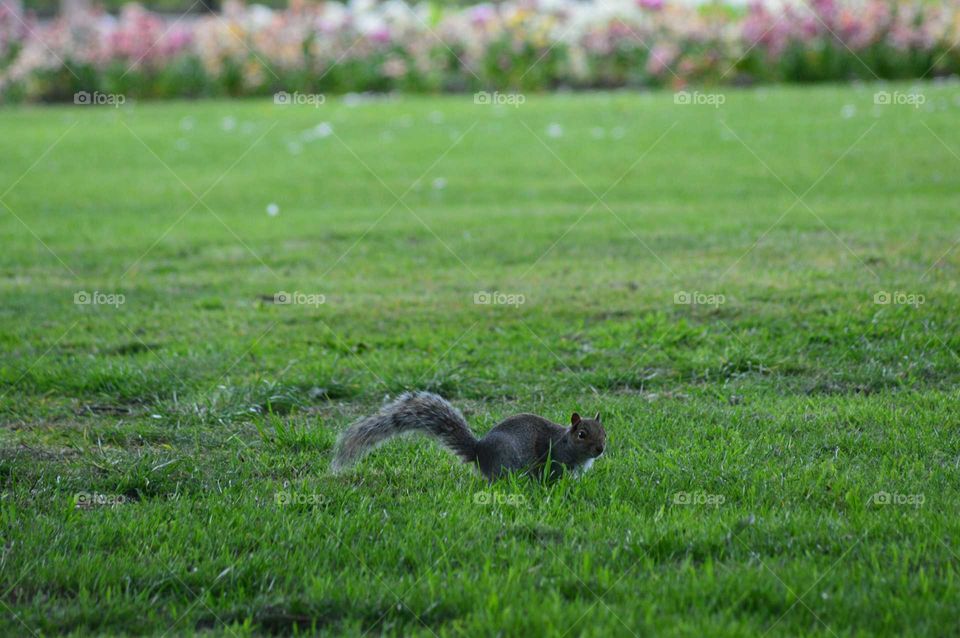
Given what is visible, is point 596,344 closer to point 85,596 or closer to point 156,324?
point 156,324

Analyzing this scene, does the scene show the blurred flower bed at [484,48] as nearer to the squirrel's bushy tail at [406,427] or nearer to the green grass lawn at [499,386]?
the green grass lawn at [499,386]

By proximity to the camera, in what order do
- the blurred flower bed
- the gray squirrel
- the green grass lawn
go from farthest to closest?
the blurred flower bed → the gray squirrel → the green grass lawn

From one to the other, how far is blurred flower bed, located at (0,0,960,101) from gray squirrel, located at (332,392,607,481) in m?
15.0

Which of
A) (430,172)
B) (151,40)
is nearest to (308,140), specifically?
(430,172)

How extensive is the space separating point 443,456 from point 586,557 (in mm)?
1456

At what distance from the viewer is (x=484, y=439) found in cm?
488

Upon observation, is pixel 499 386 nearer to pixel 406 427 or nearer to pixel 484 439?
pixel 484 439

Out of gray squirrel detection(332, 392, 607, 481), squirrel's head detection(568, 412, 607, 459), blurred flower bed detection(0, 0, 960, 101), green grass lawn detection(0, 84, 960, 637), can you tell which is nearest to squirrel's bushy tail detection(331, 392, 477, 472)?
gray squirrel detection(332, 392, 607, 481)

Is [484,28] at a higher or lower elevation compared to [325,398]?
higher

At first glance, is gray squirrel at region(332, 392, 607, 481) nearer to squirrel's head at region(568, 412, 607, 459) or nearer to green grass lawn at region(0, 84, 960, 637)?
squirrel's head at region(568, 412, 607, 459)

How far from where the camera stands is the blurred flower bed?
1880 cm

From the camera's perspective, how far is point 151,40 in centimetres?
2173

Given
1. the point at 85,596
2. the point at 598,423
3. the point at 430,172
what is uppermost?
the point at 430,172

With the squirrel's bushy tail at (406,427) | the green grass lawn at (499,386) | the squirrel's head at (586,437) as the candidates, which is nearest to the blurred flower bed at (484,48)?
the green grass lawn at (499,386)
